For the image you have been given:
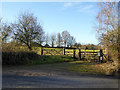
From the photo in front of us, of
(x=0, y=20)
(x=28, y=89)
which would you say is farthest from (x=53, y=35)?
(x=28, y=89)

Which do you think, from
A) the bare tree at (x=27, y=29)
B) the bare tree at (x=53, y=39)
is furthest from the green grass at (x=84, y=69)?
the bare tree at (x=53, y=39)

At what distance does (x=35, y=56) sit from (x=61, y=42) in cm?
2572

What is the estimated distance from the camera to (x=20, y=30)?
23734 mm

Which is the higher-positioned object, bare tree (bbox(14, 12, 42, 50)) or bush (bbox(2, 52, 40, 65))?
bare tree (bbox(14, 12, 42, 50))

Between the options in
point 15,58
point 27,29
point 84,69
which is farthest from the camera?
point 27,29

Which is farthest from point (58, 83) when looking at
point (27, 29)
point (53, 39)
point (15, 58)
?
point (53, 39)

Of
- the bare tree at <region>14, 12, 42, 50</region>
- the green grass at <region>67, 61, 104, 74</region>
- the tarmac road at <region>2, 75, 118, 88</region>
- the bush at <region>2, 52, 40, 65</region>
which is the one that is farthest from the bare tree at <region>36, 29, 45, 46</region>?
the tarmac road at <region>2, 75, 118, 88</region>

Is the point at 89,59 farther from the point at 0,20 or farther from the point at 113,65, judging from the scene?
the point at 0,20

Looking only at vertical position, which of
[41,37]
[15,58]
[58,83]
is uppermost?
[41,37]

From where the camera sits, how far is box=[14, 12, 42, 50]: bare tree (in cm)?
2328

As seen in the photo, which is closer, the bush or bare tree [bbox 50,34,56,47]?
the bush

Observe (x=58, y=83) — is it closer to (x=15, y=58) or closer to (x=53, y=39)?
(x=15, y=58)

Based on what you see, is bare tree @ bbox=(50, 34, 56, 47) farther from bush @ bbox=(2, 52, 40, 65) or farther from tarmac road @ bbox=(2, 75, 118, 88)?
tarmac road @ bbox=(2, 75, 118, 88)

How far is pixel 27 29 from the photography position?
23.9 meters
